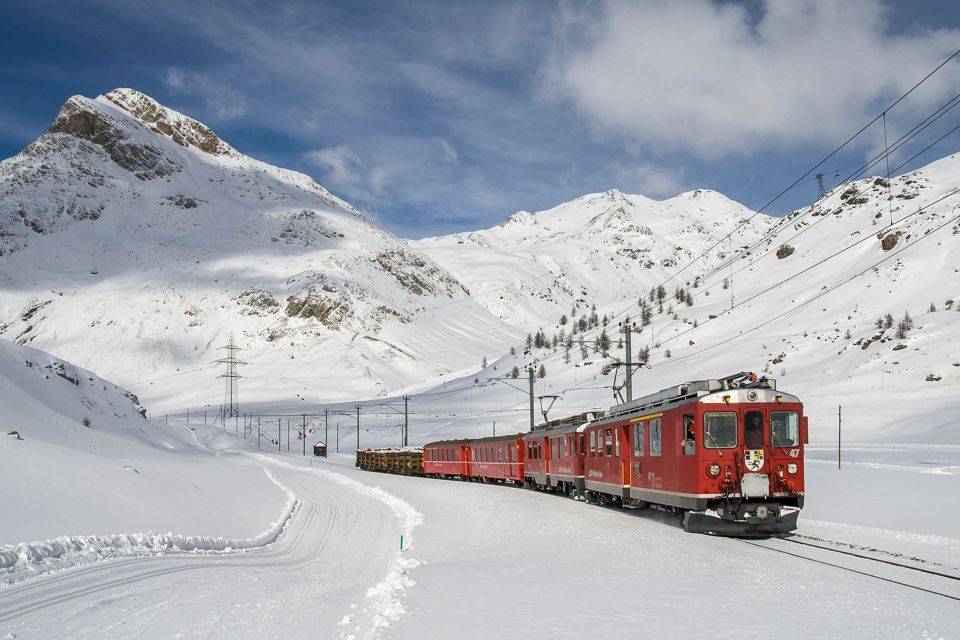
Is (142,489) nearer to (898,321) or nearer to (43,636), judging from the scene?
(43,636)

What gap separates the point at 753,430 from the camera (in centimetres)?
1906

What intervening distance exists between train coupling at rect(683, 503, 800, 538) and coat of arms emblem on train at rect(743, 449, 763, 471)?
0.89 m

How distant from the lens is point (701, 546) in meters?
16.4

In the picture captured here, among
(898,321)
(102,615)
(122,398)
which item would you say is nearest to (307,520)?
(102,615)

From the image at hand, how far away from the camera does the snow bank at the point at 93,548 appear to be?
39.2 feet

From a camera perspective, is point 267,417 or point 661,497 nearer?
point 661,497

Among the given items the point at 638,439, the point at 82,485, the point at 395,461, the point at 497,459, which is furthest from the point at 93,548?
the point at 395,461

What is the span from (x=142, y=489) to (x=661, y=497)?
13.9m

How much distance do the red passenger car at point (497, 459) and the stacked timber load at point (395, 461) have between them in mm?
11340

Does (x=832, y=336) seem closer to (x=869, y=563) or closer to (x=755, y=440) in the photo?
(x=755, y=440)

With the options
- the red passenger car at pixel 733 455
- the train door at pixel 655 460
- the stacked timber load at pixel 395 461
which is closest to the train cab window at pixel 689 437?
the red passenger car at pixel 733 455

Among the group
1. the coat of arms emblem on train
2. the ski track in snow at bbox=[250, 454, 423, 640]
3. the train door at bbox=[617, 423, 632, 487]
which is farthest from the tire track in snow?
the coat of arms emblem on train

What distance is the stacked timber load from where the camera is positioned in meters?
61.3

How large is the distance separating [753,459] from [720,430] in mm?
1022
